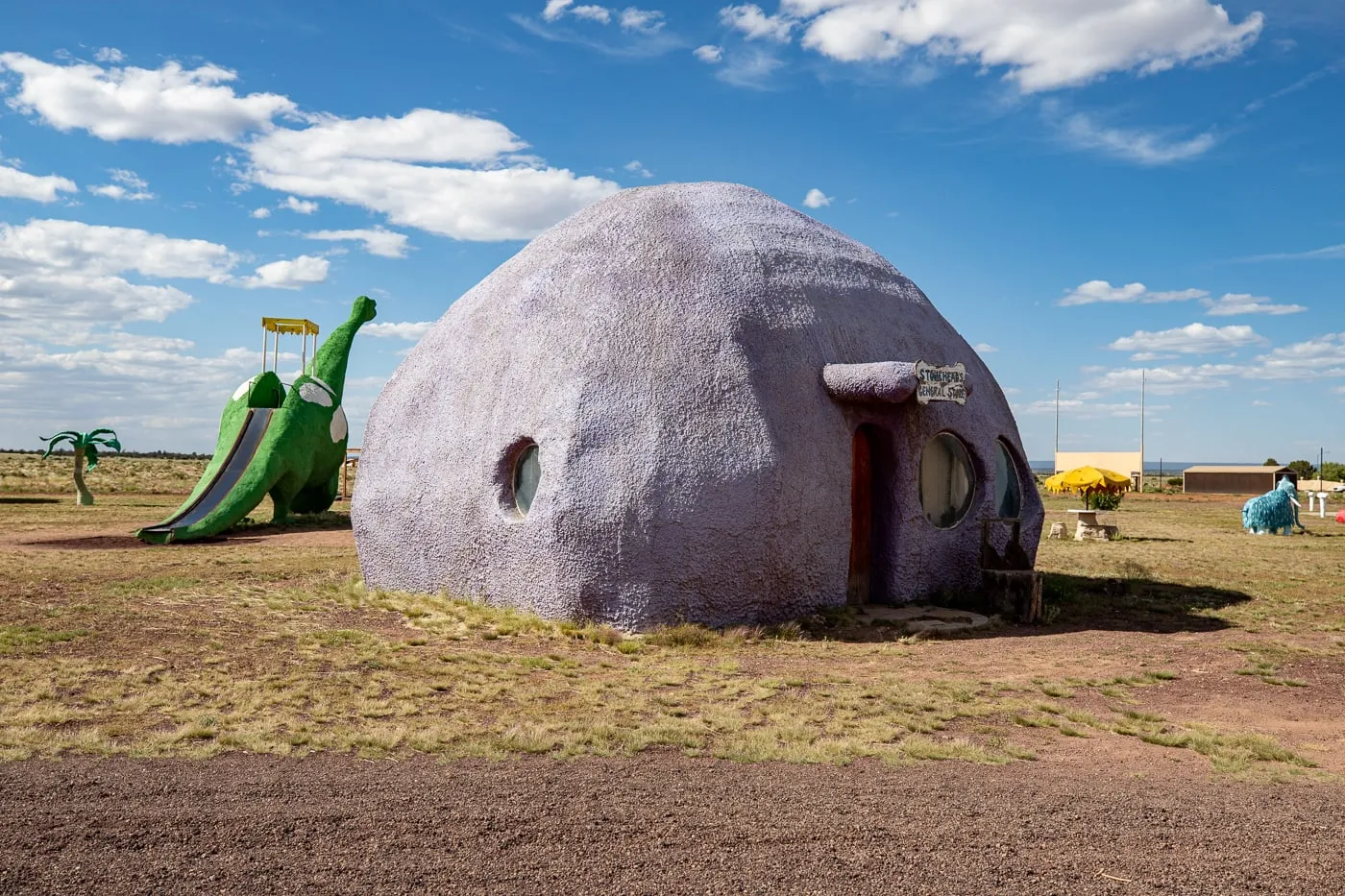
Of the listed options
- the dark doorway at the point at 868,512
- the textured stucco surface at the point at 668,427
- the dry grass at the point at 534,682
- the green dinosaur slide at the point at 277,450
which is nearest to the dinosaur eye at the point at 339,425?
the green dinosaur slide at the point at 277,450

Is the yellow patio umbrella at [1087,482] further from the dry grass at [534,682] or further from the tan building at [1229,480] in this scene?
the tan building at [1229,480]

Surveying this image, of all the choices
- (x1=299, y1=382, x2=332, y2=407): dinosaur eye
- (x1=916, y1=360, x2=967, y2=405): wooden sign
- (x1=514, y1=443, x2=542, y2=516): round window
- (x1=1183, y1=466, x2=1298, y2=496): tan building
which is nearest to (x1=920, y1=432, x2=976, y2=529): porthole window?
(x1=916, y1=360, x2=967, y2=405): wooden sign

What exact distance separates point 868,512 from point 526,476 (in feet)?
12.8

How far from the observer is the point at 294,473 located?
24219mm

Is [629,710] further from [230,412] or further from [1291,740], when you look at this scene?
[230,412]

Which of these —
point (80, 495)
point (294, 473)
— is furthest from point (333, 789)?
point (80, 495)

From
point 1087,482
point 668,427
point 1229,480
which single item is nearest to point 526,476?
point 668,427

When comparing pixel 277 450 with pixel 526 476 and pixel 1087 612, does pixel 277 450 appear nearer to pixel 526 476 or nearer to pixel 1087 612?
pixel 526 476

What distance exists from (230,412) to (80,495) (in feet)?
30.8

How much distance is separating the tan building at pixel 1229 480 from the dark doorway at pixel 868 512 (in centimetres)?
4777

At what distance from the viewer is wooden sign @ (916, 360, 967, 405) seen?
10641 mm

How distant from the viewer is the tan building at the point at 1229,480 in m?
53.3

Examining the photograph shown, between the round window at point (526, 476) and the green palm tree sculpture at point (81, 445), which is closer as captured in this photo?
the round window at point (526, 476)

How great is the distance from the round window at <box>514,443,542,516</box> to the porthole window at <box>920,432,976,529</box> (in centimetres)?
443
